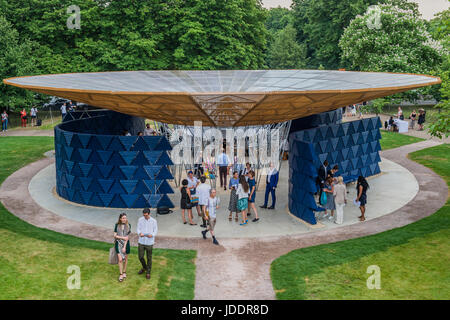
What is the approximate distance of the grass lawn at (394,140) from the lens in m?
32.5

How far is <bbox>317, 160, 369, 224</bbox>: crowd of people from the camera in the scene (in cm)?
1636

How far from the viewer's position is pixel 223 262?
13.4 metres

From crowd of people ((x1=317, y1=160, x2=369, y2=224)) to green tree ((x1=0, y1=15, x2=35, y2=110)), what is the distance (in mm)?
32535

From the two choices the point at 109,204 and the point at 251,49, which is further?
the point at 251,49

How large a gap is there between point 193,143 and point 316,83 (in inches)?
318

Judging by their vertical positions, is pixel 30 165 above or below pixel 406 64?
below

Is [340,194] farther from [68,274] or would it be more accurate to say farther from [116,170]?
[68,274]

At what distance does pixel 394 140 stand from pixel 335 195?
796 inches

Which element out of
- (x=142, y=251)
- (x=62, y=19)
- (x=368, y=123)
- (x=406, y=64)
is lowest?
(x=142, y=251)

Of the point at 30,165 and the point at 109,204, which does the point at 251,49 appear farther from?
the point at 109,204

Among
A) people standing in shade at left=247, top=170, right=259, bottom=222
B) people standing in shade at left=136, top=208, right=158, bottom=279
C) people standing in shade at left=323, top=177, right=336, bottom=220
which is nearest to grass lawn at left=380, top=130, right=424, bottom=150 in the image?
people standing in shade at left=323, top=177, right=336, bottom=220

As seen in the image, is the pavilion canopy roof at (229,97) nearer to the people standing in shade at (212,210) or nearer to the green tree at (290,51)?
the people standing in shade at (212,210)

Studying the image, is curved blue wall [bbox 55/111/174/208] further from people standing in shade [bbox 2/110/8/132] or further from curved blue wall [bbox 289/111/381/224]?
people standing in shade [bbox 2/110/8/132]
